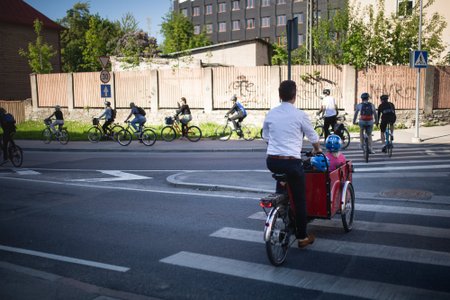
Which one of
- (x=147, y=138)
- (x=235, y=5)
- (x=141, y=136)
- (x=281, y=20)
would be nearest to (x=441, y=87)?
(x=147, y=138)

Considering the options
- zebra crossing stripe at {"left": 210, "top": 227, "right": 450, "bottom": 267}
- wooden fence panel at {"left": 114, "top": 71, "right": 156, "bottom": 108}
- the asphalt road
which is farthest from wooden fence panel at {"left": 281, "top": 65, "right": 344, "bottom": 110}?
zebra crossing stripe at {"left": 210, "top": 227, "right": 450, "bottom": 267}

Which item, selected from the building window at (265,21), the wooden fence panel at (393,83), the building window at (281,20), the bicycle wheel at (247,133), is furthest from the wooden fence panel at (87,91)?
the building window at (265,21)

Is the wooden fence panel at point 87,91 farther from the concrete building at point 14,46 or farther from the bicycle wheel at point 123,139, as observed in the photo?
the concrete building at point 14,46

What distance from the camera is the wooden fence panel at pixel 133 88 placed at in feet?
87.3

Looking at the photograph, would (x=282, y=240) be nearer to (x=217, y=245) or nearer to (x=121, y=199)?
(x=217, y=245)

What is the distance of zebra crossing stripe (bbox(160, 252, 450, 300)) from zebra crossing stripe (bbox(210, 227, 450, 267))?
0.77 meters

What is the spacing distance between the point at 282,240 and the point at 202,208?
9.58 feet

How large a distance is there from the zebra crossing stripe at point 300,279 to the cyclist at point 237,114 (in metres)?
13.2

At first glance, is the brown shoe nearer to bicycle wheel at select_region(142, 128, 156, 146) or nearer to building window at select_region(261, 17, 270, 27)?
bicycle wheel at select_region(142, 128, 156, 146)

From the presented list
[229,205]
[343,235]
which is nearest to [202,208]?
[229,205]

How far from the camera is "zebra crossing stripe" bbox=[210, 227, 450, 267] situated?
5048mm

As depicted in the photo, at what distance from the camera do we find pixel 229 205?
313 inches

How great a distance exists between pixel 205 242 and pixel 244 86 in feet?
59.8

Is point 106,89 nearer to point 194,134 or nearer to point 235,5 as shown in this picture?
point 194,134
